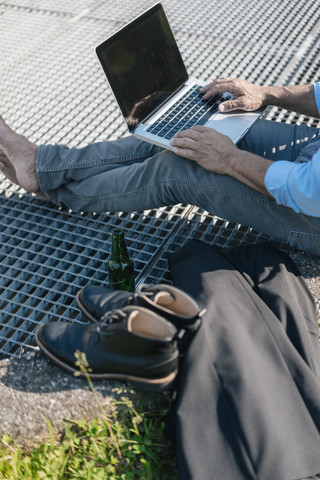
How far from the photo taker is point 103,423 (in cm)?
170

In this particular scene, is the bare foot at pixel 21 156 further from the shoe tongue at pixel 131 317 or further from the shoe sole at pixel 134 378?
the shoe tongue at pixel 131 317

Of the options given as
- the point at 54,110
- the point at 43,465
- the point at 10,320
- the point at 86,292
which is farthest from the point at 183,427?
the point at 54,110

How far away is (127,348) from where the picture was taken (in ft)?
5.26

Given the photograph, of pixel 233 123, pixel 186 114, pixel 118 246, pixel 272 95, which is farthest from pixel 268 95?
pixel 118 246

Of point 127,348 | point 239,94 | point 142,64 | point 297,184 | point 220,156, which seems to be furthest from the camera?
point 239,94

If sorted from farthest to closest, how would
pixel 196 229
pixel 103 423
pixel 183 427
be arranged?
pixel 196 229, pixel 103 423, pixel 183 427

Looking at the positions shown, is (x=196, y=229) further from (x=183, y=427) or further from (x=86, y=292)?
(x=183, y=427)

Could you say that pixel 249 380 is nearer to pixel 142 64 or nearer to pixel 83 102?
pixel 142 64

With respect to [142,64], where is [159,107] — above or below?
below

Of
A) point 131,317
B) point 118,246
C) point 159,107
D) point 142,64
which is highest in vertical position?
point 142,64

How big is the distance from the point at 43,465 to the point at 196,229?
1.28m

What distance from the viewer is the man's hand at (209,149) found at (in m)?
2.12

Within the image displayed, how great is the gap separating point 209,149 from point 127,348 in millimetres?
914

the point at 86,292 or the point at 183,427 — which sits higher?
the point at 86,292
